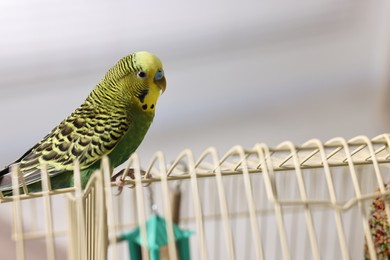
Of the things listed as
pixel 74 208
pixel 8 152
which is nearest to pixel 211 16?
pixel 8 152

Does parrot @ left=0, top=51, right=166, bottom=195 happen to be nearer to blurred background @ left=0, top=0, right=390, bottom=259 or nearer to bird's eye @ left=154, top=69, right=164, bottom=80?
bird's eye @ left=154, top=69, right=164, bottom=80

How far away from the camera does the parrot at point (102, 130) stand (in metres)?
1.08

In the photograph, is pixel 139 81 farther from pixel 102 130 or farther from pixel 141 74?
pixel 102 130

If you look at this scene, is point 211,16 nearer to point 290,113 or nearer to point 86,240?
point 290,113

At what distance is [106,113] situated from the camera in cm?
116

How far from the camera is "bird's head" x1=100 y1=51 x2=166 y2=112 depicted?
119 centimetres

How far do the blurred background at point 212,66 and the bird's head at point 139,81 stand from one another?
644mm

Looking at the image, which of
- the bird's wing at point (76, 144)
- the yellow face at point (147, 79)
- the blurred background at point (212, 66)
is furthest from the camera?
the blurred background at point (212, 66)

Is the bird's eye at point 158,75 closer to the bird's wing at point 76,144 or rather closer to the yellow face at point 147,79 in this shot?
the yellow face at point 147,79

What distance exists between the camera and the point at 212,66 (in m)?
1.98

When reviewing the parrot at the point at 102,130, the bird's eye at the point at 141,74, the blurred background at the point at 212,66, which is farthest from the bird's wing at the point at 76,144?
the blurred background at the point at 212,66

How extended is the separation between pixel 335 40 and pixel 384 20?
0.21m

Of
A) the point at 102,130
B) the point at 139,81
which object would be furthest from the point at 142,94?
the point at 102,130

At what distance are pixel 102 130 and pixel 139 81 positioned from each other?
0.15 metres
